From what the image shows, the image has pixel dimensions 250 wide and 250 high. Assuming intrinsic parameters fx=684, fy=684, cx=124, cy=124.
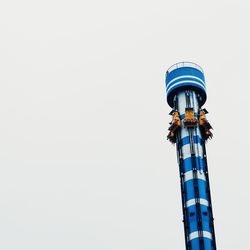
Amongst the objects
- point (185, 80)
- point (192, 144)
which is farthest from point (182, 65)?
point (192, 144)

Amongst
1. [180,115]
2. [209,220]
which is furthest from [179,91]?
[209,220]

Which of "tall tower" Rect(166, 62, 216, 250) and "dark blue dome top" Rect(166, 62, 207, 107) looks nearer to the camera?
"tall tower" Rect(166, 62, 216, 250)

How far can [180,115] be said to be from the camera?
403 ft

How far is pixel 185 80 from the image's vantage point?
12525 cm

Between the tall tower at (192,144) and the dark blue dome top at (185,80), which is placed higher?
the dark blue dome top at (185,80)

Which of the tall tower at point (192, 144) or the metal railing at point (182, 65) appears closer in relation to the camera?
the tall tower at point (192, 144)

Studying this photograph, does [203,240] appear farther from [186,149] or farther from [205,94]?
[205,94]

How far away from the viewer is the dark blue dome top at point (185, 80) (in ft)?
411

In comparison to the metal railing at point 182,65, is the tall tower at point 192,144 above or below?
below

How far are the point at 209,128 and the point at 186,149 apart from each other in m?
7.21

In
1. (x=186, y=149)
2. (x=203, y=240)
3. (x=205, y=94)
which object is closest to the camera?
(x=203, y=240)

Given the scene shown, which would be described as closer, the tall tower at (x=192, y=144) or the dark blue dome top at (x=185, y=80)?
the tall tower at (x=192, y=144)

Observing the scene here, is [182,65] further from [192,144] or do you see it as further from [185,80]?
[192,144]

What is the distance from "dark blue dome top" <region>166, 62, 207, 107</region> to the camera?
411 feet
